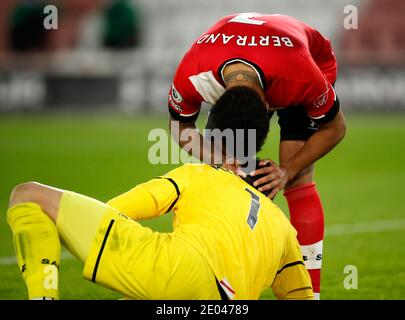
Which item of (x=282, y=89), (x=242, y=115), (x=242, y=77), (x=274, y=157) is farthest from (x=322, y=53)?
(x=274, y=157)

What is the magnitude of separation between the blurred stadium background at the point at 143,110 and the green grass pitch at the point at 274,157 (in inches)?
0.6

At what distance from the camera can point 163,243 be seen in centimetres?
313

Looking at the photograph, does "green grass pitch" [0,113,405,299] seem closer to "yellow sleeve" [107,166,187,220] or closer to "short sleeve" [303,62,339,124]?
"short sleeve" [303,62,339,124]

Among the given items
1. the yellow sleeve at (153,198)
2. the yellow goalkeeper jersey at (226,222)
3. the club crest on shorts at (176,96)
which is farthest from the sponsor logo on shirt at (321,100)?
the yellow sleeve at (153,198)

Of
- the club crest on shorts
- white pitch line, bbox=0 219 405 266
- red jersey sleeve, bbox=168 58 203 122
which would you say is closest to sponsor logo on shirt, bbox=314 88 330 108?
red jersey sleeve, bbox=168 58 203 122

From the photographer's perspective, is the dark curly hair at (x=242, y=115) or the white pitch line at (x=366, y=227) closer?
the dark curly hair at (x=242, y=115)

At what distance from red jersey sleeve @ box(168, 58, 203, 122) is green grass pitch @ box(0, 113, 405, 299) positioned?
1127mm

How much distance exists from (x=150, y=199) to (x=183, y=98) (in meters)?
1.06

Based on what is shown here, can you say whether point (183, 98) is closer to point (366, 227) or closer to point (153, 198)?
point (153, 198)

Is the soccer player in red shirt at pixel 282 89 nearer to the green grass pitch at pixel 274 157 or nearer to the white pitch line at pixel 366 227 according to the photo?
the green grass pitch at pixel 274 157

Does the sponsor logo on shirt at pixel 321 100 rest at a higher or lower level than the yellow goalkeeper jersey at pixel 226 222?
higher

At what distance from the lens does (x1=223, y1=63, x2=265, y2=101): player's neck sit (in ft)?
12.4

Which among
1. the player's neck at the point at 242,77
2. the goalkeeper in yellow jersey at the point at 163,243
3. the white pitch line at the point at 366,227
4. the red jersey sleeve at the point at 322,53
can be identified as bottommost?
the white pitch line at the point at 366,227

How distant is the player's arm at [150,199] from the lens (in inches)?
133
